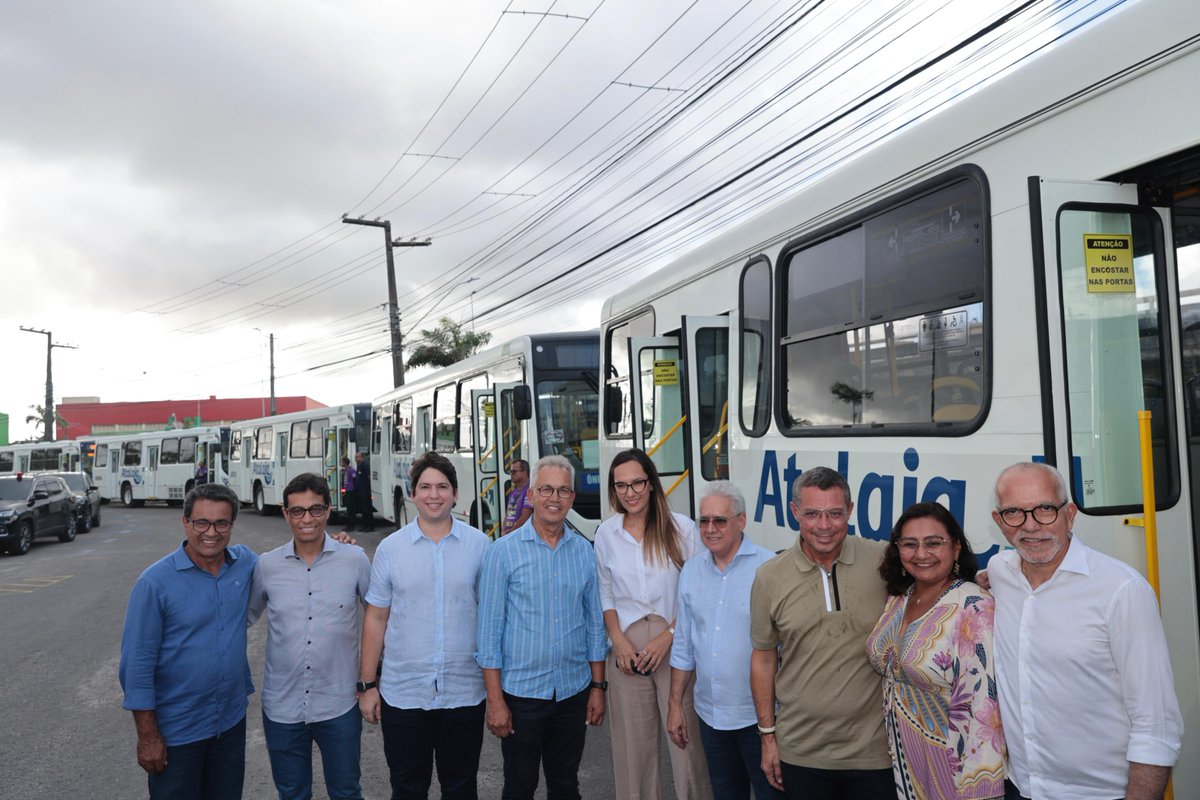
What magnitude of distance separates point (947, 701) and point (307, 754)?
2710mm

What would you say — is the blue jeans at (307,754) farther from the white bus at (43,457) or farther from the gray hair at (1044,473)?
the white bus at (43,457)

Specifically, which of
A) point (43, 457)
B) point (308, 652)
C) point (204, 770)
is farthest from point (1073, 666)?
point (43, 457)

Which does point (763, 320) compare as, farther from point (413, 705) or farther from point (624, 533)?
point (413, 705)

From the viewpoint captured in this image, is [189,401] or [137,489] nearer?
[137,489]

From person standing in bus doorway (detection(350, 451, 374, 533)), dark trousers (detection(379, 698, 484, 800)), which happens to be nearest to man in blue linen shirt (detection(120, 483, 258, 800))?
dark trousers (detection(379, 698, 484, 800))

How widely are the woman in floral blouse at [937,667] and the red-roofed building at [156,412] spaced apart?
246 ft

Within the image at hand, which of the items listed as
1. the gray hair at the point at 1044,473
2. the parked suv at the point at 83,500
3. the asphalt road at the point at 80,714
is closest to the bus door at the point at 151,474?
the parked suv at the point at 83,500

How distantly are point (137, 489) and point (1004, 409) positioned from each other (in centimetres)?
3970

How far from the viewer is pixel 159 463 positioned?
3597cm

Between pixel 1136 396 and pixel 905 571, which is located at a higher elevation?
pixel 1136 396

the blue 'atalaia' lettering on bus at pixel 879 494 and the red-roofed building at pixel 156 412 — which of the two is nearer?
the blue 'atalaia' lettering on bus at pixel 879 494

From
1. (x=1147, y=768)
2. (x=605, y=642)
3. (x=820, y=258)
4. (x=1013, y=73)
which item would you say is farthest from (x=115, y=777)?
(x=1013, y=73)

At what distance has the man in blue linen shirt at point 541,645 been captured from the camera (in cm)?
388

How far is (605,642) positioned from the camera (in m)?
4.09
